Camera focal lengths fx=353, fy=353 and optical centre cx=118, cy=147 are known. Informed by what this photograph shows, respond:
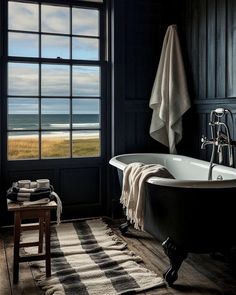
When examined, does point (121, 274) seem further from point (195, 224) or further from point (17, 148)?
point (17, 148)

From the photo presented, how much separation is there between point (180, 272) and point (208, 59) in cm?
201

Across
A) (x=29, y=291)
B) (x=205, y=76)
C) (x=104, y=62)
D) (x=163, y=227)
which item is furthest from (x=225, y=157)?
(x=29, y=291)

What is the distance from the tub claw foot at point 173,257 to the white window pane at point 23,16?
8.48ft

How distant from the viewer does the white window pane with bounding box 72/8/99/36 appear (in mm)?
3789

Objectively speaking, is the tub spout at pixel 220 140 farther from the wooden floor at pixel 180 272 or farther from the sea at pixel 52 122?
the sea at pixel 52 122

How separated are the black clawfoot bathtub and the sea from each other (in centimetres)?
160

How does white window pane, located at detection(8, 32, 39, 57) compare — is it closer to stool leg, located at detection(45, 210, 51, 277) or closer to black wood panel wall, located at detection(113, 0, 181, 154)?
black wood panel wall, located at detection(113, 0, 181, 154)

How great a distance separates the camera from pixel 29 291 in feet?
7.31

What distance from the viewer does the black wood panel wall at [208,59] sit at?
10.1 ft

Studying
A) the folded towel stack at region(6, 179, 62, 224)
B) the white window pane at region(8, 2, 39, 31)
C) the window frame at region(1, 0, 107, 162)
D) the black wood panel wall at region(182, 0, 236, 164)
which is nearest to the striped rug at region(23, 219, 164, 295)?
the folded towel stack at region(6, 179, 62, 224)

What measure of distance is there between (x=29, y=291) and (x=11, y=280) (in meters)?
0.22

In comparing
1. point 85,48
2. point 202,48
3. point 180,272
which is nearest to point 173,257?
point 180,272

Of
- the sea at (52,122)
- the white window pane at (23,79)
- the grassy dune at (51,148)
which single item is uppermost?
the white window pane at (23,79)

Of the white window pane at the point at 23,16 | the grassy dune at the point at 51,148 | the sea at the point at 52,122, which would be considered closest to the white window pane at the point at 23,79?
the sea at the point at 52,122
